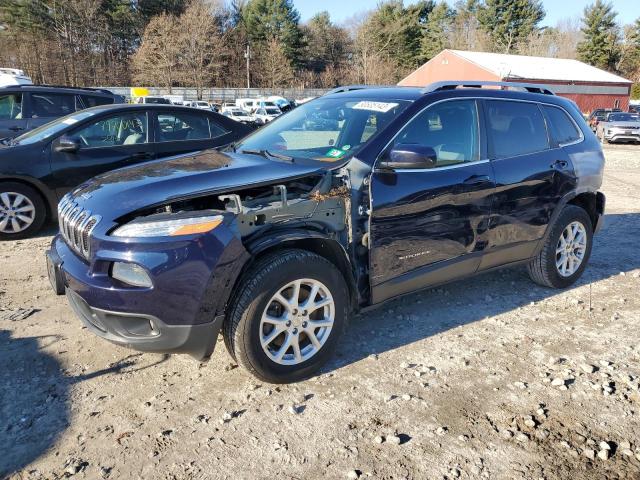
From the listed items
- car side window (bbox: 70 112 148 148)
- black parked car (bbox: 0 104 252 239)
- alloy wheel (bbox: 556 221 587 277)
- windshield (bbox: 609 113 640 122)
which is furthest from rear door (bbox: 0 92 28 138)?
windshield (bbox: 609 113 640 122)

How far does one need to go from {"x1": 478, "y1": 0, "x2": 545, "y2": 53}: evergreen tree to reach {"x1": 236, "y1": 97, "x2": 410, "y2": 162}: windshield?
79253 millimetres

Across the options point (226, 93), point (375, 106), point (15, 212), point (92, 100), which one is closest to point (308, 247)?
point (375, 106)

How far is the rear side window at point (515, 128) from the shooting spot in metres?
4.12

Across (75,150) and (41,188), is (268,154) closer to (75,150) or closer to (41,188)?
(75,150)

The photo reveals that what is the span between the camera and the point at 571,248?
16.0 feet

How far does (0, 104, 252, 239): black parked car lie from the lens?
6.07 metres

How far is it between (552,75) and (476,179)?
161 ft

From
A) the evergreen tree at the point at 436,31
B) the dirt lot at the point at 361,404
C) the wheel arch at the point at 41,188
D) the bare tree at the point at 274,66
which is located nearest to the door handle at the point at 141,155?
the wheel arch at the point at 41,188

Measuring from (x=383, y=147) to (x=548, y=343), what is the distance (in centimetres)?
193

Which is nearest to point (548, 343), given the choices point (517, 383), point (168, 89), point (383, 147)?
point (517, 383)

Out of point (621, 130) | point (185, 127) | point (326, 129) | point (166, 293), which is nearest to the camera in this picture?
point (166, 293)

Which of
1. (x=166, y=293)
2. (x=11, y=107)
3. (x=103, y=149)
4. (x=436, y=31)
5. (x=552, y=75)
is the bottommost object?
(x=166, y=293)

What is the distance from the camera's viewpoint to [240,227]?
9.45 feet

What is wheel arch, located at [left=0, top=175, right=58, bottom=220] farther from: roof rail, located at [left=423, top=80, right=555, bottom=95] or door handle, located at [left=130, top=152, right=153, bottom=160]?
roof rail, located at [left=423, top=80, right=555, bottom=95]
